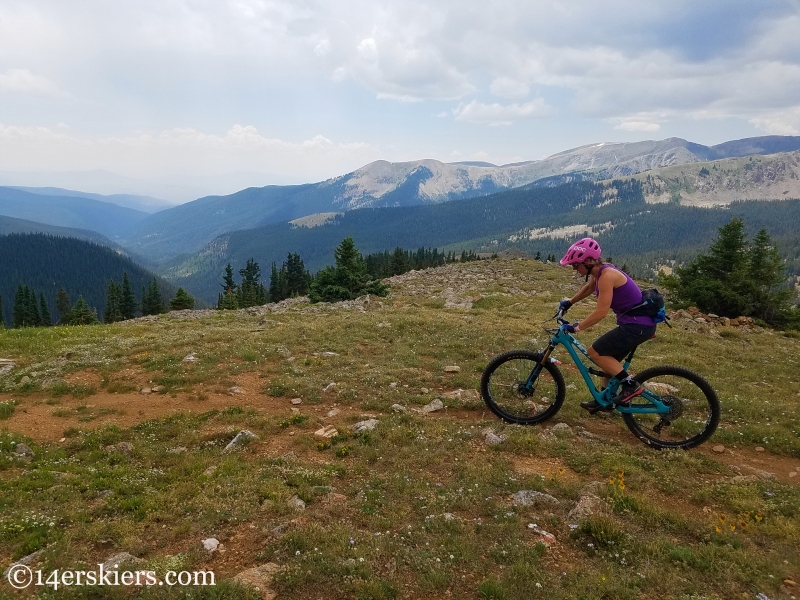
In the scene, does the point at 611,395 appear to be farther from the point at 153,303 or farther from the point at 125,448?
the point at 153,303

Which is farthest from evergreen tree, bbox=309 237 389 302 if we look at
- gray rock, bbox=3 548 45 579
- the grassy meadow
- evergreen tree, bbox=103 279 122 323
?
evergreen tree, bbox=103 279 122 323

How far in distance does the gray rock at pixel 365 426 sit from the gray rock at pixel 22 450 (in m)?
7.62

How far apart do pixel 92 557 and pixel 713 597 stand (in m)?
8.93

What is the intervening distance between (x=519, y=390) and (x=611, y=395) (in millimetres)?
2269

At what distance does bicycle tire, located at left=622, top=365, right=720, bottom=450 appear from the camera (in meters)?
9.87

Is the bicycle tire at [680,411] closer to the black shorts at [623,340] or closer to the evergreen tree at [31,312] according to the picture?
the black shorts at [623,340]

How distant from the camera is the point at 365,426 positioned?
10.9 metres

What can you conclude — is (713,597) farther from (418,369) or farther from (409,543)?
(418,369)

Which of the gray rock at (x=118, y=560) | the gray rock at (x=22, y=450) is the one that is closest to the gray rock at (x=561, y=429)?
the gray rock at (x=118, y=560)

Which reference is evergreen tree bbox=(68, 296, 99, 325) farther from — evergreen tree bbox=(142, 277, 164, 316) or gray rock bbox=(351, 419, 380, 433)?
gray rock bbox=(351, 419, 380, 433)

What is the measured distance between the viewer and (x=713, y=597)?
5461 mm

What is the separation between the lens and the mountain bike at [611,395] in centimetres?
994

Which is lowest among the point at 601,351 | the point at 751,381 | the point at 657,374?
the point at 751,381

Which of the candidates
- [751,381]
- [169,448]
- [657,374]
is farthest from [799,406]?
[169,448]
